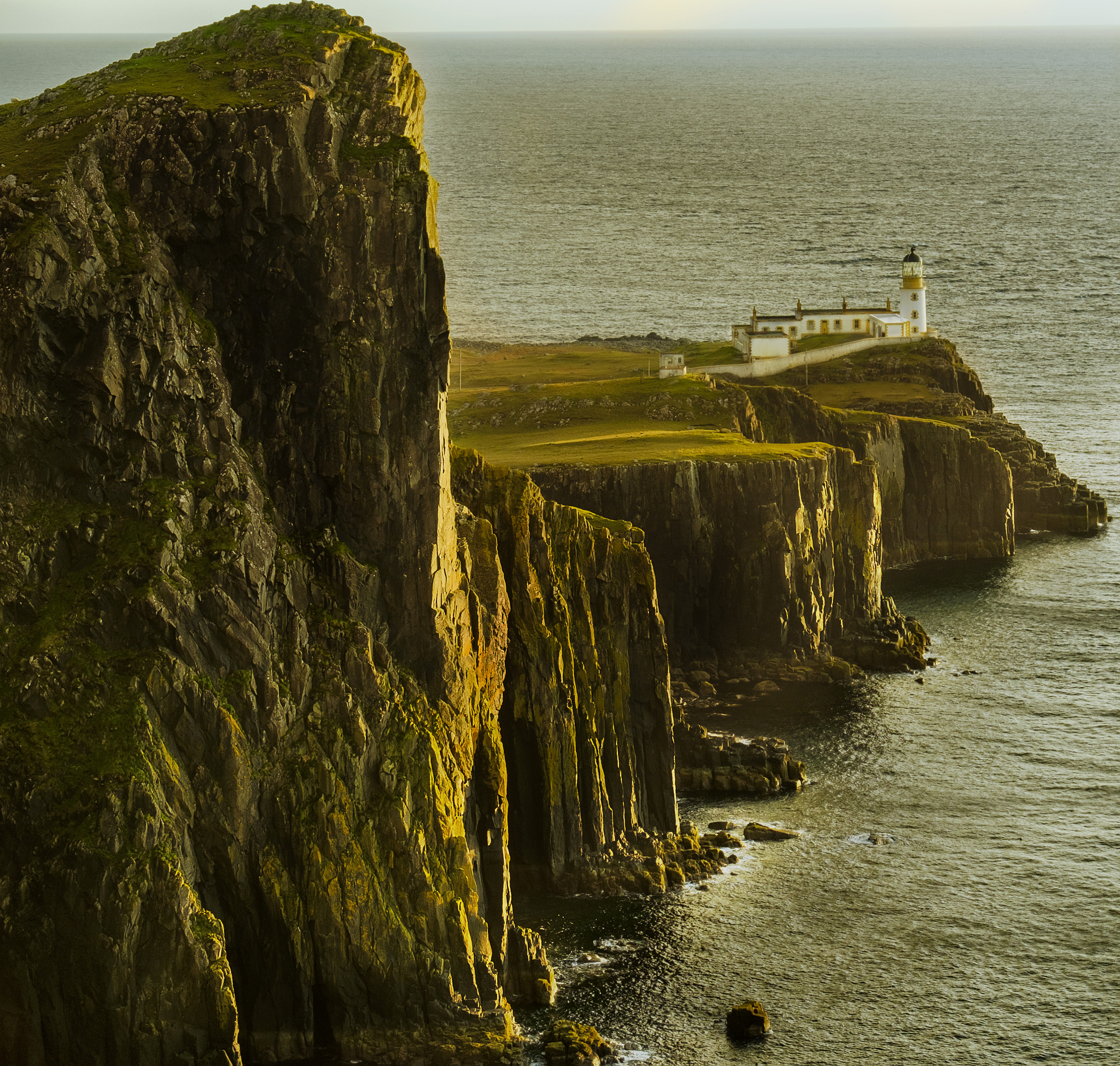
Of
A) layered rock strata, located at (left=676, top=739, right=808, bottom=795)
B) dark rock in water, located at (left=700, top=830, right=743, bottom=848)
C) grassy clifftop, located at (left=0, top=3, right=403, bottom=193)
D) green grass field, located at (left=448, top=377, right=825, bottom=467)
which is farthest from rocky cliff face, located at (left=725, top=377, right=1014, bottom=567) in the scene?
grassy clifftop, located at (left=0, top=3, right=403, bottom=193)

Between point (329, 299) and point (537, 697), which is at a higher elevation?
point (329, 299)

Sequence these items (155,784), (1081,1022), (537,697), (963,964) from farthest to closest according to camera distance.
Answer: (537,697) → (963,964) → (1081,1022) → (155,784)

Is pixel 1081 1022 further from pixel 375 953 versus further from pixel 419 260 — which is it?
pixel 419 260

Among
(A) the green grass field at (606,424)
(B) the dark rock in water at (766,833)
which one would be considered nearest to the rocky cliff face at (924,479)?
(A) the green grass field at (606,424)

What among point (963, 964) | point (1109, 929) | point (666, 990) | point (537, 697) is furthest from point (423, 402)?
point (1109, 929)

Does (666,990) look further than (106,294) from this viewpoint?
Yes

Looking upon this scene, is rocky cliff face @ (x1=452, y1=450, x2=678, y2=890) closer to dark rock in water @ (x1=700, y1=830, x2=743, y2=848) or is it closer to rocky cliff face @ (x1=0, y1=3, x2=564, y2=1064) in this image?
dark rock in water @ (x1=700, y1=830, x2=743, y2=848)

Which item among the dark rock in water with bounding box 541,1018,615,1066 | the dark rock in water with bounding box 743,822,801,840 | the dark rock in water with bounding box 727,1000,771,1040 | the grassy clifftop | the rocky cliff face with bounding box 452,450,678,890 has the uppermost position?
the grassy clifftop
